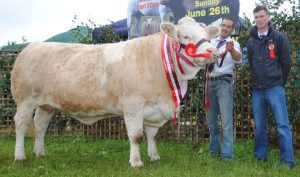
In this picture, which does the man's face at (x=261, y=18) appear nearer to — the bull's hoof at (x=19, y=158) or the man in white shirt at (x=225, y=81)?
the man in white shirt at (x=225, y=81)

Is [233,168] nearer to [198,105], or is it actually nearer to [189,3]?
[198,105]

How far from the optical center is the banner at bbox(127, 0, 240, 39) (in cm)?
973

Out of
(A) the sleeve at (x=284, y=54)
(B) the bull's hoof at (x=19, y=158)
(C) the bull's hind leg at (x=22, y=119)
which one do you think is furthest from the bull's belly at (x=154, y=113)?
(A) the sleeve at (x=284, y=54)

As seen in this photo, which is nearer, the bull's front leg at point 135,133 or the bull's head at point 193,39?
the bull's head at point 193,39

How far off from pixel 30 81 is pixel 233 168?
3.52 m

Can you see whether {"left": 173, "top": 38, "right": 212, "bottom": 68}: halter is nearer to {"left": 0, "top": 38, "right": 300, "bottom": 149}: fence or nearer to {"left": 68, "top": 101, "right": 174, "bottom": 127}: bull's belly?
{"left": 68, "top": 101, "right": 174, "bottom": 127}: bull's belly

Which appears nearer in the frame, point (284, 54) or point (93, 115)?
point (284, 54)

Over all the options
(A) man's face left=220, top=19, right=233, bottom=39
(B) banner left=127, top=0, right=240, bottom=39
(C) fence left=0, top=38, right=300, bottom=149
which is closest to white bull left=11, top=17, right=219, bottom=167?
(A) man's face left=220, top=19, right=233, bottom=39

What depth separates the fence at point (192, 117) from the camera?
777 cm

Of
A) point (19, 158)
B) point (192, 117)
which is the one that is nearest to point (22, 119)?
point (19, 158)

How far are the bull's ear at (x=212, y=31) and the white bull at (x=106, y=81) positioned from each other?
0.01 m

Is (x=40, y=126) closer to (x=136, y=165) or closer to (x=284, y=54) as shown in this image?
(x=136, y=165)

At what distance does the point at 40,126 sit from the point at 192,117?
10.4ft

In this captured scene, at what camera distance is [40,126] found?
7703mm
